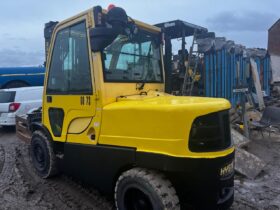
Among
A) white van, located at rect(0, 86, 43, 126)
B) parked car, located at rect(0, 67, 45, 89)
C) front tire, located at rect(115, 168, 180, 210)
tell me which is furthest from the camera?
parked car, located at rect(0, 67, 45, 89)

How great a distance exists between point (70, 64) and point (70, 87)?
326mm

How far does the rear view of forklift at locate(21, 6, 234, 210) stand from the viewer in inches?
126

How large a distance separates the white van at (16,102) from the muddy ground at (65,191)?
3455 millimetres

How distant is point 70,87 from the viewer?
14.4 feet

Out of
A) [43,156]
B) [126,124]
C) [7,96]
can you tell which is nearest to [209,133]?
[126,124]

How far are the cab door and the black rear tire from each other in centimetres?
28

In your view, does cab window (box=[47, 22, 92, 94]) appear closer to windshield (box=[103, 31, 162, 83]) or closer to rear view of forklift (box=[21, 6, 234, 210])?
rear view of forklift (box=[21, 6, 234, 210])

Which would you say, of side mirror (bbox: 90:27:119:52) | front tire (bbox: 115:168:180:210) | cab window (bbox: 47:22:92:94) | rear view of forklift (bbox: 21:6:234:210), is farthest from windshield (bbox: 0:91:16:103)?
front tire (bbox: 115:168:180:210)

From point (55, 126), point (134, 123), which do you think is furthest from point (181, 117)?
point (55, 126)

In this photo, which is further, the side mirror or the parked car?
the parked car

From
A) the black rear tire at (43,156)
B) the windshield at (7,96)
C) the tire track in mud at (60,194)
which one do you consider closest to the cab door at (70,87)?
the black rear tire at (43,156)

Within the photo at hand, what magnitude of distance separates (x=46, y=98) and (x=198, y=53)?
18.1 ft

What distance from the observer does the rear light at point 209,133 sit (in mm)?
3191

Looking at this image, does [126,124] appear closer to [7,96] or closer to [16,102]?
[16,102]
